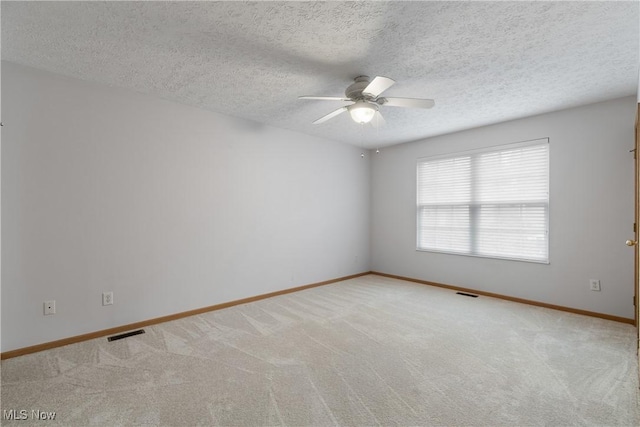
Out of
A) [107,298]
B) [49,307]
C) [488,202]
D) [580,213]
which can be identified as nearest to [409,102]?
[488,202]

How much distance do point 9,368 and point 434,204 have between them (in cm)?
525

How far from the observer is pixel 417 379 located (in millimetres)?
2139

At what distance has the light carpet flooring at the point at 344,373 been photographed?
1.77 metres

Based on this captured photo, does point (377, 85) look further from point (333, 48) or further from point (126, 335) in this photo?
point (126, 335)

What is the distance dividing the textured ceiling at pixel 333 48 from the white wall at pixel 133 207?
1.17 feet

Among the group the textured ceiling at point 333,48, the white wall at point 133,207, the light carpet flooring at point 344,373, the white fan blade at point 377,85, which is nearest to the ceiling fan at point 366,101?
the white fan blade at point 377,85

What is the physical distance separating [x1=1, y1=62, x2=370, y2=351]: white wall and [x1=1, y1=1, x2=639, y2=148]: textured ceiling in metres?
0.36

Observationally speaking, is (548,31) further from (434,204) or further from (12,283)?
(12,283)

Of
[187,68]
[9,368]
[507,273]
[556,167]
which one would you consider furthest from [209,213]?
[556,167]

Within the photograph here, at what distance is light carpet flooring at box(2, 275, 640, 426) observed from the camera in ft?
5.82

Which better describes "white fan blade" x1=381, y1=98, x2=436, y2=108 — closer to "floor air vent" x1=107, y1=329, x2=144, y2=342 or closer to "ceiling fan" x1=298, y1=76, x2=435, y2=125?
"ceiling fan" x1=298, y1=76, x2=435, y2=125

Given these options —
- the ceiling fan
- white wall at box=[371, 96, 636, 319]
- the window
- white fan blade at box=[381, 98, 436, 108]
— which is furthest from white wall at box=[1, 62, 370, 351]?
white wall at box=[371, 96, 636, 319]

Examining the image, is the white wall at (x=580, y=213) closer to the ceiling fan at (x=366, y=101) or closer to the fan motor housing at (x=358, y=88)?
the ceiling fan at (x=366, y=101)

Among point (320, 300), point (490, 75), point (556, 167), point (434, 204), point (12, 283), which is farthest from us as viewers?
point (434, 204)
